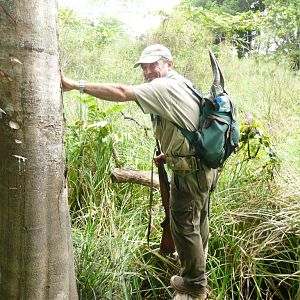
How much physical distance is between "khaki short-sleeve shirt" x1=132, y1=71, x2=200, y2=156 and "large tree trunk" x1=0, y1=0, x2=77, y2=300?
0.85 meters

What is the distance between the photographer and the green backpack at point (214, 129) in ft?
8.21

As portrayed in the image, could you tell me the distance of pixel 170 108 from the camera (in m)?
2.48

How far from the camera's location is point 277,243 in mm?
3021

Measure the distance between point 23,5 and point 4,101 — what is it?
0.36m

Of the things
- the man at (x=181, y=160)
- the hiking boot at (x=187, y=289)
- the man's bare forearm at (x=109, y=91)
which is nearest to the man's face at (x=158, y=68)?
the man at (x=181, y=160)

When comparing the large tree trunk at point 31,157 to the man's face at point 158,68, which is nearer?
the large tree trunk at point 31,157

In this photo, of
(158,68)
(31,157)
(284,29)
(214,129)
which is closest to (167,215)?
(214,129)

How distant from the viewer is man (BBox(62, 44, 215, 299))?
2.48m

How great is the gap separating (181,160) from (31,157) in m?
1.22

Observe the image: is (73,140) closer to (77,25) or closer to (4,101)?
(4,101)

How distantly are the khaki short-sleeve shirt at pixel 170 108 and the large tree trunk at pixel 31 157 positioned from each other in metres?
0.85

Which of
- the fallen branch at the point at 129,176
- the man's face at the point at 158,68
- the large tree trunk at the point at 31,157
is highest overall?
the man's face at the point at 158,68

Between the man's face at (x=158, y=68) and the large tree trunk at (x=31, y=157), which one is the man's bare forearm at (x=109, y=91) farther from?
the large tree trunk at (x=31, y=157)

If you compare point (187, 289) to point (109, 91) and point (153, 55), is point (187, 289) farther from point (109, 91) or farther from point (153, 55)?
point (153, 55)
